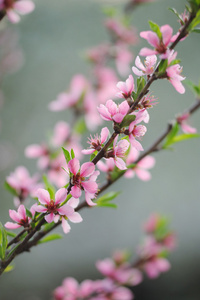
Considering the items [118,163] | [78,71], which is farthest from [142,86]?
[78,71]

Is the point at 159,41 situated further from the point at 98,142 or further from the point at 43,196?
the point at 43,196

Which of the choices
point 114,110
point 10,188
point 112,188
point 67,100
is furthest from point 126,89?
point 112,188

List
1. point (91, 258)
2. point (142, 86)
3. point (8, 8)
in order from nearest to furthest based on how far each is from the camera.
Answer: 1. point (142, 86)
2. point (8, 8)
3. point (91, 258)

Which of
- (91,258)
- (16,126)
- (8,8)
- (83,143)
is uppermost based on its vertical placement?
(8,8)

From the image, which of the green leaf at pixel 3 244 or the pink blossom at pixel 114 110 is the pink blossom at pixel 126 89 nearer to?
A: the pink blossom at pixel 114 110

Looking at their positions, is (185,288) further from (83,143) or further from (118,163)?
(118,163)

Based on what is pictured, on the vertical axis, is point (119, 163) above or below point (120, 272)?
above

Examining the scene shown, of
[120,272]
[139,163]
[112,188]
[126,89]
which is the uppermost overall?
[126,89]
